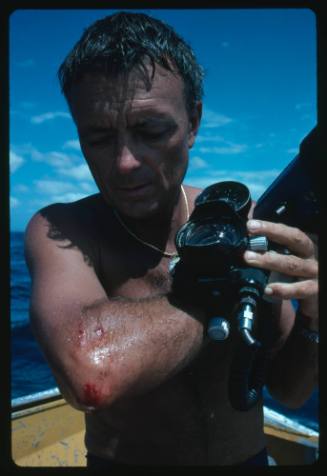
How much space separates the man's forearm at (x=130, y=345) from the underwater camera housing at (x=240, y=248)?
0.36ft

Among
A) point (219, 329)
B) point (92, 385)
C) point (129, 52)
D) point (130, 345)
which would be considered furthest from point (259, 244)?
point (129, 52)

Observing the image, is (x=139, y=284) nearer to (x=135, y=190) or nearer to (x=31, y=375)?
(x=135, y=190)

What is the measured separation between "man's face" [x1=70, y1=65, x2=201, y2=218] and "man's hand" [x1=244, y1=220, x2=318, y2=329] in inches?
21.9

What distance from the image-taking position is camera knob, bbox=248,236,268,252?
122cm

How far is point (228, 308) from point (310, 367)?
71 cm

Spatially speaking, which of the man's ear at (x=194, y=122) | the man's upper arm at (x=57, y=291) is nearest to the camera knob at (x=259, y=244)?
the man's upper arm at (x=57, y=291)

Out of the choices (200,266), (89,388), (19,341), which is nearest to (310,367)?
(200,266)

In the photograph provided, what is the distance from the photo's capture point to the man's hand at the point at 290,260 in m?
1.20

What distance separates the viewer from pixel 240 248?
1.21m

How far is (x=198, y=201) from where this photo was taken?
4.83ft

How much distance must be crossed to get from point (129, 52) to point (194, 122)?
1.75ft

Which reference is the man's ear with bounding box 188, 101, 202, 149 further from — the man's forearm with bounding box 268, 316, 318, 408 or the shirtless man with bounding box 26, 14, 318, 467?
the man's forearm with bounding box 268, 316, 318, 408

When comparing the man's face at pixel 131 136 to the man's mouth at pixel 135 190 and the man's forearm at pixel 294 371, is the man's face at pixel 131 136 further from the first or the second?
the man's forearm at pixel 294 371
